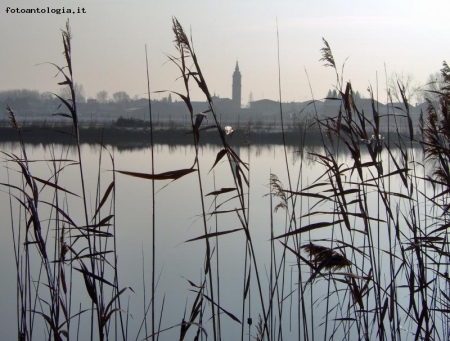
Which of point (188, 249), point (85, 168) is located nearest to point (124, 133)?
point (85, 168)

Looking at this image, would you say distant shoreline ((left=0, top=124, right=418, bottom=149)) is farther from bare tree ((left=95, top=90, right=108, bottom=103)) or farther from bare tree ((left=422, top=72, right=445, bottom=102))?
bare tree ((left=95, top=90, right=108, bottom=103))

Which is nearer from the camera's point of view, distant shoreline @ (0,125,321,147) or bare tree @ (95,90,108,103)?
distant shoreline @ (0,125,321,147)

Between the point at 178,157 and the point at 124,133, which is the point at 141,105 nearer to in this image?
the point at 124,133

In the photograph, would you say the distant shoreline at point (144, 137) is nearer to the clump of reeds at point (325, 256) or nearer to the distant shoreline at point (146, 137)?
the distant shoreline at point (146, 137)

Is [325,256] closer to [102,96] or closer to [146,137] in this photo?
[146,137]

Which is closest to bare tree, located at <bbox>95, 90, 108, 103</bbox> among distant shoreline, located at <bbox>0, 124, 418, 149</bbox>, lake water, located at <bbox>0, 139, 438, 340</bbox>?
distant shoreline, located at <bbox>0, 124, 418, 149</bbox>

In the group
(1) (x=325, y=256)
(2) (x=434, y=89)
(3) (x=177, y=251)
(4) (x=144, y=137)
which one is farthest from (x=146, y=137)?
→ (1) (x=325, y=256)

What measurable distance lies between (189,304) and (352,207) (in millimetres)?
2051

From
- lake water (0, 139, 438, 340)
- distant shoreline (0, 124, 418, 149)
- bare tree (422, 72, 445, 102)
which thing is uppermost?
bare tree (422, 72, 445, 102)

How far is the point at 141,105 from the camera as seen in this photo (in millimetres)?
61969

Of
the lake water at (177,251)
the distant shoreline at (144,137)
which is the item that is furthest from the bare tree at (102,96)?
the lake water at (177,251)

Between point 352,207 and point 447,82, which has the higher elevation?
point 447,82

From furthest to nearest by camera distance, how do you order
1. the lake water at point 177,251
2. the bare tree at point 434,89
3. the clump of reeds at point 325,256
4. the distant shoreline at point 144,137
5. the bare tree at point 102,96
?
the bare tree at point 102,96 → the distant shoreline at point 144,137 → the lake water at point 177,251 → the bare tree at point 434,89 → the clump of reeds at point 325,256

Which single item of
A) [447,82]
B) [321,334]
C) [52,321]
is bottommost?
[321,334]
